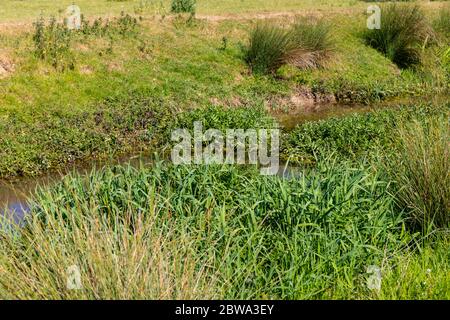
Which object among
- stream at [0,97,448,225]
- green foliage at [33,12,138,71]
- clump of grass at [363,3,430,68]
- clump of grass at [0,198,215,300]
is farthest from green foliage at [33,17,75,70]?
clump of grass at [0,198,215,300]

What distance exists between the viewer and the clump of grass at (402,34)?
1791 cm

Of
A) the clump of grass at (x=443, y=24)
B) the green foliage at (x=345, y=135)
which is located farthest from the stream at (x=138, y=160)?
the clump of grass at (x=443, y=24)

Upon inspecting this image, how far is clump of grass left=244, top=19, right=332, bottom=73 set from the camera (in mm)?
16406

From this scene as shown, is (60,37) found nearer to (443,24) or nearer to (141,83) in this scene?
(141,83)

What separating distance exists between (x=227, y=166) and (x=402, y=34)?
1253 cm

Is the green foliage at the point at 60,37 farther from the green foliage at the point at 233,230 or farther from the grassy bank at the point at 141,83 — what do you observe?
the green foliage at the point at 233,230

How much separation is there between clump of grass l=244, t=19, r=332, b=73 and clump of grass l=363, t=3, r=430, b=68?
6.73ft

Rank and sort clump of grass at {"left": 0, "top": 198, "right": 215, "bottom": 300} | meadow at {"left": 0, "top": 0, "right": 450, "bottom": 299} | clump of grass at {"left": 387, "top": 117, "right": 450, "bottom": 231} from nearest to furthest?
clump of grass at {"left": 0, "top": 198, "right": 215, "bottom": 300}
meadow at {"left": 0, "top": 0, "right": 450, "bottom": 299}
clump of grass at {"left": 387, "top": 117, "right": 450, "bottom": 231}

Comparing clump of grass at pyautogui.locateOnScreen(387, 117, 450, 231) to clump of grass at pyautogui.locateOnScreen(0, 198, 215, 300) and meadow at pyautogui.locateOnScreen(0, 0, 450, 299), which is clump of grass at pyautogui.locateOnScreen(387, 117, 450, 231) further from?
clump of grass at pyautogui.locateOnScreen(0, 198, 215, 300)

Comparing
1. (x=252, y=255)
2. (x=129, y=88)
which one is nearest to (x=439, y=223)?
(x=252, y=255)

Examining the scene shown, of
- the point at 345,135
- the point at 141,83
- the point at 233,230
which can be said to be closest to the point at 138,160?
the point at 141,83

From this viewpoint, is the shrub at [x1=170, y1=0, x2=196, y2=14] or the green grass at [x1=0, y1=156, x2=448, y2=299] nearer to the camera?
the green grass at [x1=0, y1=156, x2=448, y2=299]

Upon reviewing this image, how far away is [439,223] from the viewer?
632cm

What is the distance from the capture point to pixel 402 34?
59.8ft
